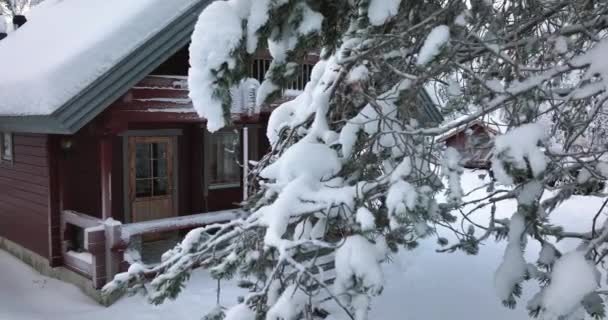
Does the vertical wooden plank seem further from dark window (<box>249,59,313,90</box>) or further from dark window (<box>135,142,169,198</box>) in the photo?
dark window (<box>249,59,313,90</box>)

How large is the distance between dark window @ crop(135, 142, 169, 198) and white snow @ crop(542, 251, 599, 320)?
32.5 feet

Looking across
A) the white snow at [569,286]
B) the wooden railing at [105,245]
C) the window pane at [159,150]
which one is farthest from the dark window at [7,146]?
the white snow at [569,286]

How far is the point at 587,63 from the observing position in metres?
2.79

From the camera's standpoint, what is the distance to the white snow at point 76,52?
7629mm

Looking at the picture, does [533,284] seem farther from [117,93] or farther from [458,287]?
[117,93]

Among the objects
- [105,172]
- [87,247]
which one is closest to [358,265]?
[87,247]

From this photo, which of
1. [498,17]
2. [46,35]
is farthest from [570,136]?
[46,35]

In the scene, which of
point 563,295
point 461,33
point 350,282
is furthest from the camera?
point 461,33

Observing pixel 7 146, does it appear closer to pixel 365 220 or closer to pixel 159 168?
pixel 159 168

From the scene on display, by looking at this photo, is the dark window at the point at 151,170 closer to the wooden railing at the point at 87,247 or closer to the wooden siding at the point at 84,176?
the wooden siding at the point at 84,176

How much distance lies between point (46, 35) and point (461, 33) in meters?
10.3

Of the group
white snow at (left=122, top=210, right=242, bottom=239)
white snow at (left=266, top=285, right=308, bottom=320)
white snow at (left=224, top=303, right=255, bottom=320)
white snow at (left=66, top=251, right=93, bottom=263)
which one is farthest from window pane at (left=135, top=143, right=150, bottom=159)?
white snow at (left=266, top=285, right=308, bottom=320)

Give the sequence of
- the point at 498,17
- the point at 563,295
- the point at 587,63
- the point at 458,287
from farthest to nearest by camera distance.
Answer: the point at 458,287 < the point at 498,17 < the point at 587,63 < the point at 563,295

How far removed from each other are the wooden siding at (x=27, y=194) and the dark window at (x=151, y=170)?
6.46ft
